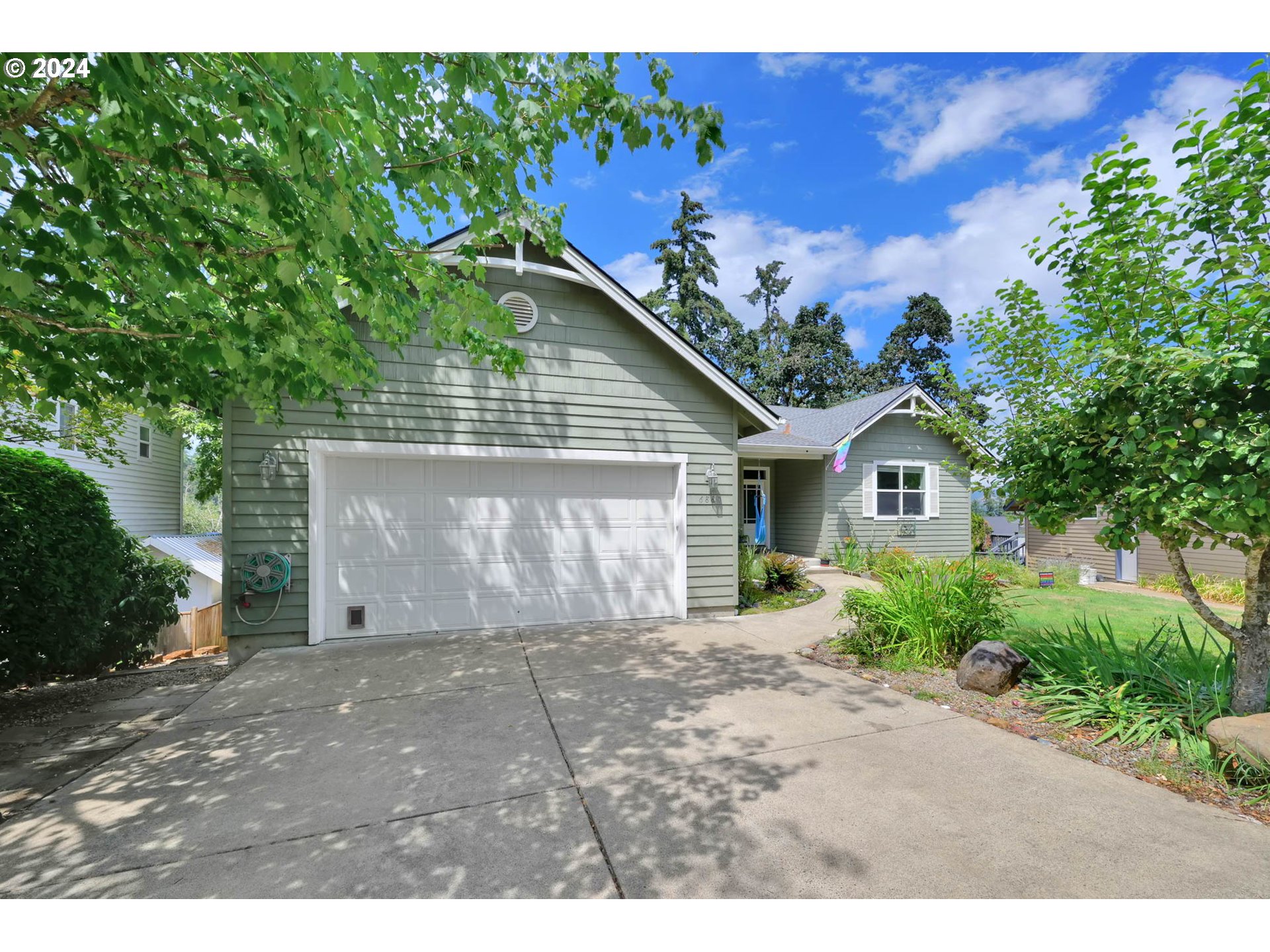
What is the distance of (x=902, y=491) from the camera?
13516 millimetres

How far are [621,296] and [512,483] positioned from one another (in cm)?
286

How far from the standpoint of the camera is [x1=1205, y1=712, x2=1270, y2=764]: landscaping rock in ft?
9.27

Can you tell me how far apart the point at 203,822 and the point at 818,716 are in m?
3.81

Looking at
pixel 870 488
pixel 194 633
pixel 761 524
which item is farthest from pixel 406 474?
pixel 870 488

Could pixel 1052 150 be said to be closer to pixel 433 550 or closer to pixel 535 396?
pixel 535 396

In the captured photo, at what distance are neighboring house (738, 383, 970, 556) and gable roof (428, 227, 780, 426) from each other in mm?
5028

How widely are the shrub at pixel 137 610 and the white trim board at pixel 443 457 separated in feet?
5.81

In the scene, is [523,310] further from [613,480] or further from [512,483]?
[613,480]

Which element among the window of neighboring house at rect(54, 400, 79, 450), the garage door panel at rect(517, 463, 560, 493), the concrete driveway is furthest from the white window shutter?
the window of neighboring house at rect(54, 400, 79, 450)

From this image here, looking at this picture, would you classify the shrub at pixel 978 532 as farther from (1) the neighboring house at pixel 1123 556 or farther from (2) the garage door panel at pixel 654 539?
(2) the garage door panel at pixel 654 539

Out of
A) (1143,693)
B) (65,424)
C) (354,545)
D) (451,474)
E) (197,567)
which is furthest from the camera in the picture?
(197,567)

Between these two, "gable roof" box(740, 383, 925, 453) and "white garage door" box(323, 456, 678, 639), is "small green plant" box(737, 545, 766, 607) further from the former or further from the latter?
"gable roof" box(740, 383, 925, 453)

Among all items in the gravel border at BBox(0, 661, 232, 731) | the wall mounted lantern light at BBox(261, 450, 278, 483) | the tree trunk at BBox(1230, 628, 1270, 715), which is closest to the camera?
the tree trunk at BBox(1230, 628, 1270, 715)

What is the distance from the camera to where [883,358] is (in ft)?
108
